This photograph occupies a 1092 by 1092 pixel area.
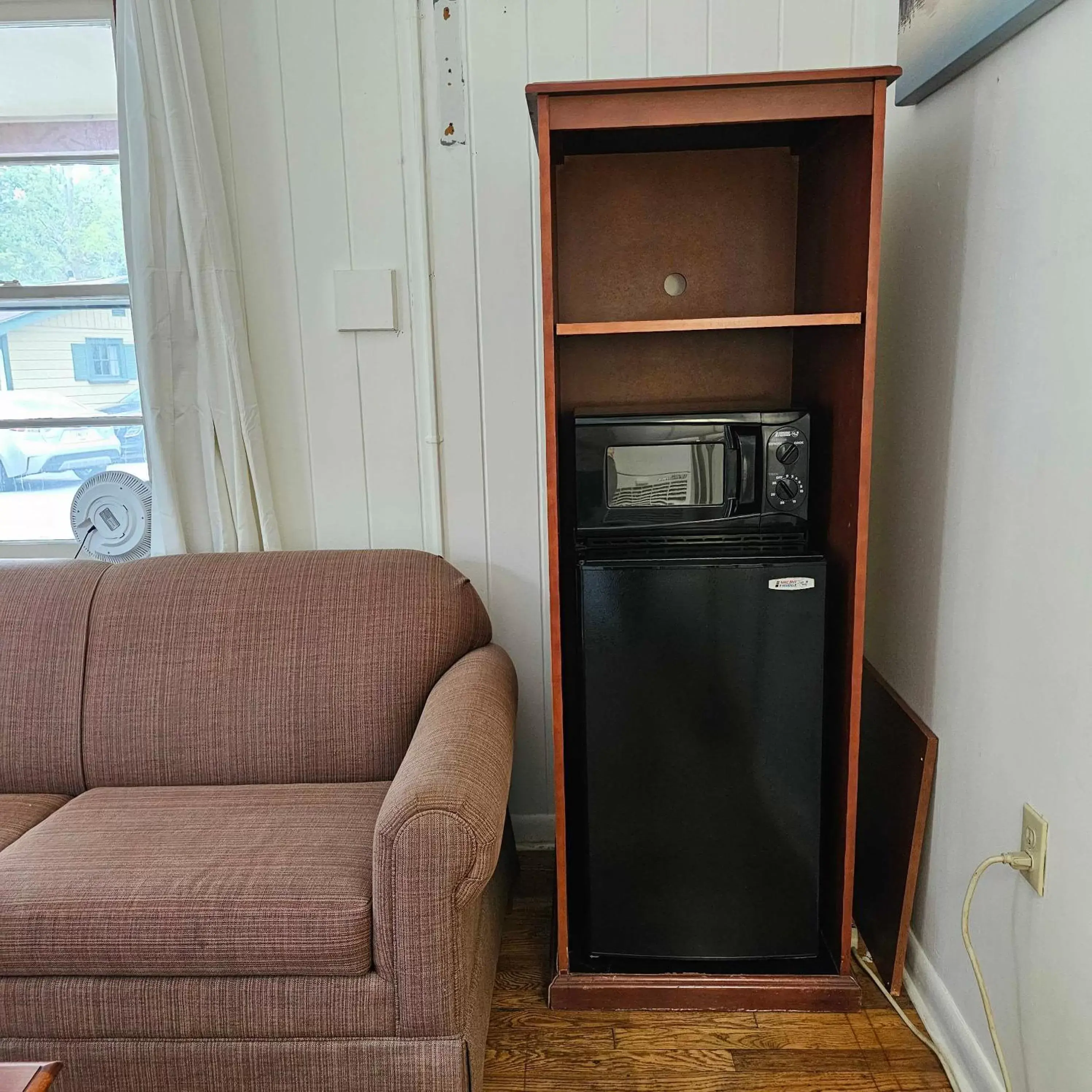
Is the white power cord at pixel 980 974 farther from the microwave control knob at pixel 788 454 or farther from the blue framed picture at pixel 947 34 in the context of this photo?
the blue framed picture at pixel 947 34

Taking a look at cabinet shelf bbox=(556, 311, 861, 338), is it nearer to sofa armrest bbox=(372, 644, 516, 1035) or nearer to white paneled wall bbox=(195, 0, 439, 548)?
white paneled wall bbox=(195, 0, 439, 548)

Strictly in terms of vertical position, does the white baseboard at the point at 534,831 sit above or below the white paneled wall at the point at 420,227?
below

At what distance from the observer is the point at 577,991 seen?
1.74m

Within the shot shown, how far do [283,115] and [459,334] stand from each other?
1.99ft

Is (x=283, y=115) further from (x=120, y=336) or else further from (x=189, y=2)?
(x=120, y=336)

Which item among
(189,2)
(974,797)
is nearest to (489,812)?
(974,797)

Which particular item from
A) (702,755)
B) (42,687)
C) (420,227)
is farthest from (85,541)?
(702,755)

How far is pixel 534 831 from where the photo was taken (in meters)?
2.31

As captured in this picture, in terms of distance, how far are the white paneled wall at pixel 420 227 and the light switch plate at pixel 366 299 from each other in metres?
0.03

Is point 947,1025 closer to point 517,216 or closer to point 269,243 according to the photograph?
point 517,216

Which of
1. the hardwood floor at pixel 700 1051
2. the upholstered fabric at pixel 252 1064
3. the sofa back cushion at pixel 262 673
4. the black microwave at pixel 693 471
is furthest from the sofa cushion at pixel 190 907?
the black microwave at pixel 693 471

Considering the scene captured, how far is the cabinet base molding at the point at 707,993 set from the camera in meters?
1.71

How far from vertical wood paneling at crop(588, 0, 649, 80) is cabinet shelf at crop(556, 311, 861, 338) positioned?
74 cm

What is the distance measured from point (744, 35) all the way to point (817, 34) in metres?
0.15
